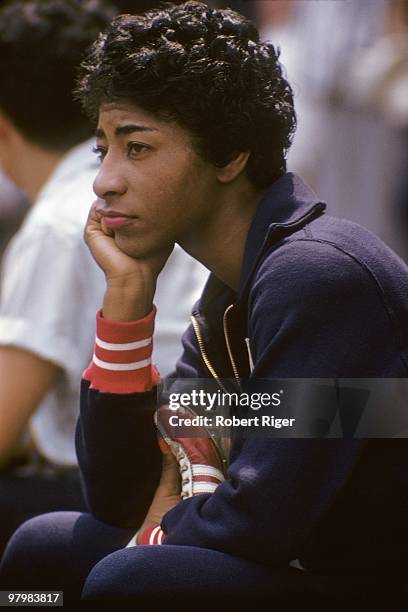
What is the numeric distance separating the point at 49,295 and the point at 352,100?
1916 mm

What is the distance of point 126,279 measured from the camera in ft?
5.75

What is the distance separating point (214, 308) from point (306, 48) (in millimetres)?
1511

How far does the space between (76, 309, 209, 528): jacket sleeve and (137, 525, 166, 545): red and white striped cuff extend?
0.07 meters

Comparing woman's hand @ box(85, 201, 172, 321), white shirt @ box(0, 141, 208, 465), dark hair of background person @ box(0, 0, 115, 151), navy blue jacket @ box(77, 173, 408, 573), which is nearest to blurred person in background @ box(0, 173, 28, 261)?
dark hair of background person @ box(0, 0, 115, 151)

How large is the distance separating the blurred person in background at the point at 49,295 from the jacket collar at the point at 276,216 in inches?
12.9

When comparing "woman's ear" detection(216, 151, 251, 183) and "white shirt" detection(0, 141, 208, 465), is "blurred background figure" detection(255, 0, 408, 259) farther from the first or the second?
"woman's ear" detection(216, 151, 251, 183)

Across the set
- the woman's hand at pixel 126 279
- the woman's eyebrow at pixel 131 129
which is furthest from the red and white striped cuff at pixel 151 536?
the woman's eyebrow at pixel 131 129

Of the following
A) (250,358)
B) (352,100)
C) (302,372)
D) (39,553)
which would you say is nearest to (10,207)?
(352,100)

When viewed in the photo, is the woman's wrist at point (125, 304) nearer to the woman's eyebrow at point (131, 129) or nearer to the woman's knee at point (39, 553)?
the woman's eyebrow at point (131, 129)

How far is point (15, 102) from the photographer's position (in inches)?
95.0

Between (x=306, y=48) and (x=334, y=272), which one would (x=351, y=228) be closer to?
(x=334, y=272)

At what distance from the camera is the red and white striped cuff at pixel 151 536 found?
176cm

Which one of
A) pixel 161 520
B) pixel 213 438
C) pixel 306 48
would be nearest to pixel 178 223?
pixel 213 438

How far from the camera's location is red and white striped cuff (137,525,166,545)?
69.4 inches
